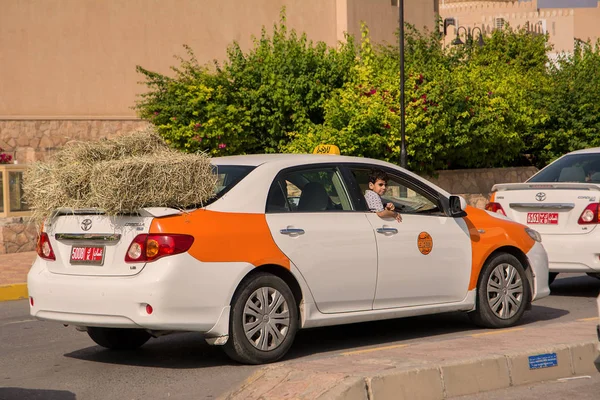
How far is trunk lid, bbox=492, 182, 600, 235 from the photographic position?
39.7 ft

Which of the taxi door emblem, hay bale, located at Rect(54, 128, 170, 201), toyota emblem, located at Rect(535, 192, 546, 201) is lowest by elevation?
the taxi door emblem

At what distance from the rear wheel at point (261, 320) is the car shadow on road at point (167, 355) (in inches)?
13.1

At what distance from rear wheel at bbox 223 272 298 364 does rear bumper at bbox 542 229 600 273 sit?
4813 millimetres

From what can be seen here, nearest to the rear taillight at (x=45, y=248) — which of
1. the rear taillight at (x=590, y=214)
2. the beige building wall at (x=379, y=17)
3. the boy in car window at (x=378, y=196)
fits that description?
the boy in car window at (x=378, y=196)

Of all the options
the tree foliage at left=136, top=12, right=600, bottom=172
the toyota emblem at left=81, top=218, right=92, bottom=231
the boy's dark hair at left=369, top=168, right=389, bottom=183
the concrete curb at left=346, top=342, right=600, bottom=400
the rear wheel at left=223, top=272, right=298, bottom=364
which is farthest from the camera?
the tree foliage at left=136, top=12, right=600, bottom=172

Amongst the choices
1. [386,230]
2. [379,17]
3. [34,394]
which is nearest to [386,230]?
[386,230]

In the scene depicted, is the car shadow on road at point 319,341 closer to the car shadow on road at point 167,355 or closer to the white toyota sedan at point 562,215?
the car shadow on road at point 167,355

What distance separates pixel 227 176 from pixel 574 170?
20.5ft

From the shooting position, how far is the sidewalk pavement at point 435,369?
6.60 m

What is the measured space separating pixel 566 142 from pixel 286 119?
856 centimetres

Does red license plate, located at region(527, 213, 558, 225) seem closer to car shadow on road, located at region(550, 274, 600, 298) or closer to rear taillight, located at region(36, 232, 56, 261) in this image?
car shadow on road, located at region(550, 274, 600, 298)

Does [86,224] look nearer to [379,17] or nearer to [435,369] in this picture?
[435,369]

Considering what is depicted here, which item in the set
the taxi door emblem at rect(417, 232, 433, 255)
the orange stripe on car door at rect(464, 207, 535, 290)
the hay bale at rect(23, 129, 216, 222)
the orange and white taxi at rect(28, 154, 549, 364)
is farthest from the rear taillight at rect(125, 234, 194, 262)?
the orange stripe on car door at rect(464, 207, 535, 290)

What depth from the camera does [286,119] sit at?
26.4m
